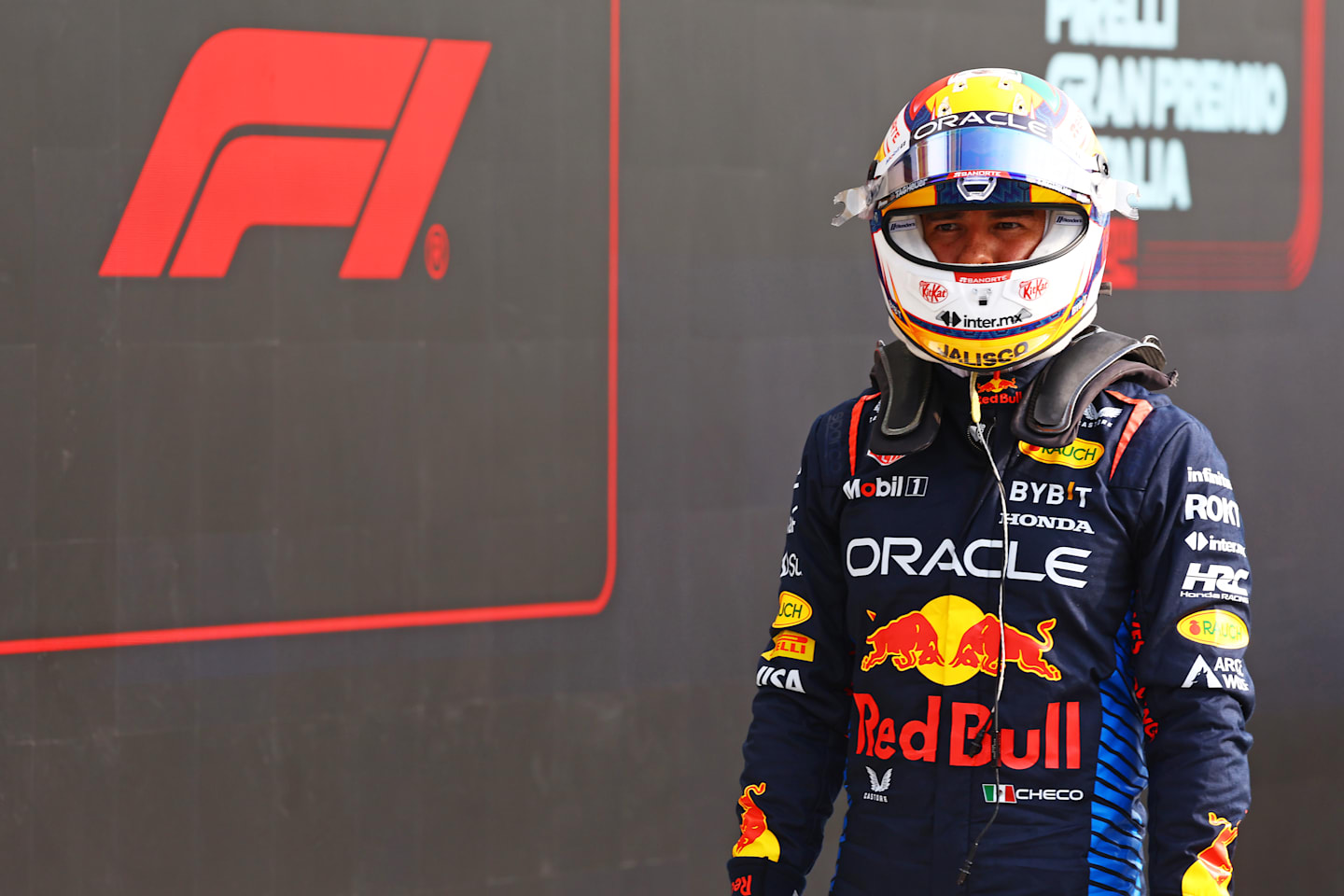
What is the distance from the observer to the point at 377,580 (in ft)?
8.80

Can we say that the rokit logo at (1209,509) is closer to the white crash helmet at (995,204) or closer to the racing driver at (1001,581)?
the racing driver at (1001,581)

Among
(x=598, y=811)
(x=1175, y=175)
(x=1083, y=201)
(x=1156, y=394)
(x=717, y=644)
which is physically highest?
(x=1175, y=175)

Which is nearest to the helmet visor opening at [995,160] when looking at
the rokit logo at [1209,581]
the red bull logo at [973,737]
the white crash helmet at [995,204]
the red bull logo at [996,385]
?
the white crash helmet at [995,204]

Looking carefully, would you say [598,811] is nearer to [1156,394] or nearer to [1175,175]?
[1156,394]

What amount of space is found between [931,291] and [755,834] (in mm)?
663

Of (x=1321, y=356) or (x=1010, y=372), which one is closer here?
(x=1010, y=372)

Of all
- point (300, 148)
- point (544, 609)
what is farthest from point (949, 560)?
point (300, 148)

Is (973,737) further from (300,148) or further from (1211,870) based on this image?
(300,148)

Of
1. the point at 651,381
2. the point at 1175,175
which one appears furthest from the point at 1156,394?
the point at 1175,175

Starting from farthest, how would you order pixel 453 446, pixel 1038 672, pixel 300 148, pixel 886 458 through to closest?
1. pixel 453 446
2. pixel 300 148
3. pixel 886 458
4. pixel 1038 672

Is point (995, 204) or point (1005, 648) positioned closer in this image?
point (1005, 648)

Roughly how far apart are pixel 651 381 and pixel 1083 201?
4.88ft

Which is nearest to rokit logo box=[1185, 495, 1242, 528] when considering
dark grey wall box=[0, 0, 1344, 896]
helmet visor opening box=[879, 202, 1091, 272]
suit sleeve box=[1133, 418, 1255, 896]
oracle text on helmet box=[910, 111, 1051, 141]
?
suit sleeve box=[1133, 418, 1255, 896]

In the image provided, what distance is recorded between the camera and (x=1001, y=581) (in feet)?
4.54
